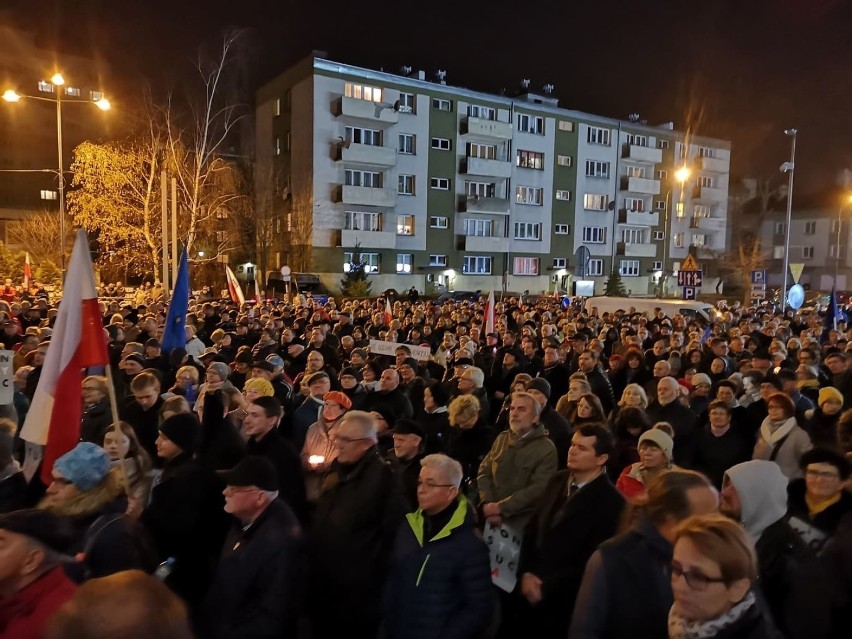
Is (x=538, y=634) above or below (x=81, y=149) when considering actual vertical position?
below

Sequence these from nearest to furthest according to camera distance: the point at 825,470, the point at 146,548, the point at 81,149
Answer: the point at 146,548 < the point at 825,470 < the point at 81,149

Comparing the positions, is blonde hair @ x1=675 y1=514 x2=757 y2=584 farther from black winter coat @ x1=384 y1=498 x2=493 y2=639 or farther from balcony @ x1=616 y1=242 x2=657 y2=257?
balcony @ x1=616 y1=242 x2=657 y2=257

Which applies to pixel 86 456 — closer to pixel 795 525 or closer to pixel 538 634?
pixel 538 634

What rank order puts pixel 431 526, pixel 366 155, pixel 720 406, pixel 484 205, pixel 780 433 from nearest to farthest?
pixel 431 526 → pixel 780 433 → pixel 720 406 → pixel 366 155 → pixel 484 205

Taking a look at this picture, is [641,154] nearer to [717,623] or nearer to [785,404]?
[785,404]

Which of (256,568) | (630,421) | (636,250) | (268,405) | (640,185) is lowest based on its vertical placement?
(256,568)

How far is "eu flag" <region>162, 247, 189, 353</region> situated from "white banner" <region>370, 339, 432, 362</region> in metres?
2.75

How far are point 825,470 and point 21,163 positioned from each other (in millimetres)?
71403

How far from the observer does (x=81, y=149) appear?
2636 cm

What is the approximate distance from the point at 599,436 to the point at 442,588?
1.20m

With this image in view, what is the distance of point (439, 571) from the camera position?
3.25 metres

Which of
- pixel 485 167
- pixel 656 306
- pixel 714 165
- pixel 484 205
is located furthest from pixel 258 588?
pixel 714 165

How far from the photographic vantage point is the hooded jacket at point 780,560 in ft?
9.43

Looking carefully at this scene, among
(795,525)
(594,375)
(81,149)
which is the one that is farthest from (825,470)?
(81,149)
